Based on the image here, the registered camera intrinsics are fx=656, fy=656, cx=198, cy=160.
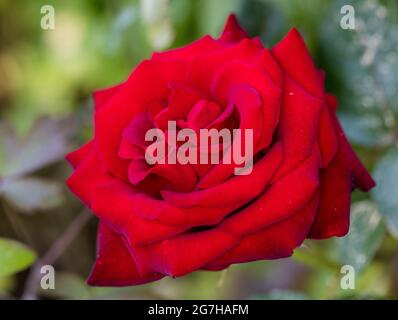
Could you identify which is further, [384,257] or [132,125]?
[384,257]

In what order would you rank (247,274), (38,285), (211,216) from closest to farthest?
1. (211,216)
2. (38,285)
3. (247,274)

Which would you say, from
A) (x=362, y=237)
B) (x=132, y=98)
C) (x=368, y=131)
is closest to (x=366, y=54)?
(x=368, y=131)

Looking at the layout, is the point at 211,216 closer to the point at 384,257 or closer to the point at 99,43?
the point at 384,257

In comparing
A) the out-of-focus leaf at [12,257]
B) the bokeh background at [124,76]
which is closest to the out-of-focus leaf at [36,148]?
the bokeh background at [124,76]

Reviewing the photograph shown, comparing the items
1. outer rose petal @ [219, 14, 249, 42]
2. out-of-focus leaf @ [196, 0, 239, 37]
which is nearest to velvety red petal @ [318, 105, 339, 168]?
outer rose petal @ [219, 14, 249, 42]
